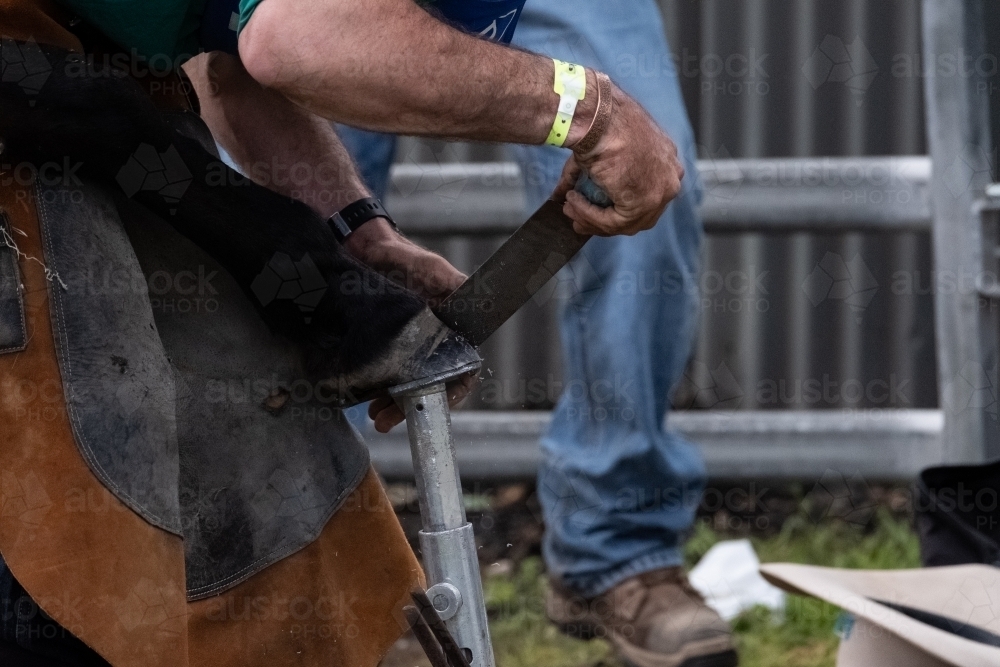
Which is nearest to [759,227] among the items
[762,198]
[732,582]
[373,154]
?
[762,198]

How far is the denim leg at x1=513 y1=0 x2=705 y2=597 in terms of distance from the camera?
2.49 m

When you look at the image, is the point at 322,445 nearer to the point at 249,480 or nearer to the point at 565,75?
the point at 249,480

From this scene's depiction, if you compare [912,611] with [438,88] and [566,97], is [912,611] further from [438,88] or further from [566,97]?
[438,88]

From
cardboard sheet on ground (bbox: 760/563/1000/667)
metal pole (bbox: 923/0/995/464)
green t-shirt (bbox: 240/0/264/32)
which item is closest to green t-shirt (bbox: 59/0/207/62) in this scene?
green t-shirt (bbox: 240/0/264/32)

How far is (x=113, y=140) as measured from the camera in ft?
4.11

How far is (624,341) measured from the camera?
8.32 feet

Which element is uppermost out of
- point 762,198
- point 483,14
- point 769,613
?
point 483,14

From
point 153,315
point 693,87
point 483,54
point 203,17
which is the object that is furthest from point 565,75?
point 693,87

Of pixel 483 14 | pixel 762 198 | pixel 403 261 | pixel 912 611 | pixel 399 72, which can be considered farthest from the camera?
pixel 762 198

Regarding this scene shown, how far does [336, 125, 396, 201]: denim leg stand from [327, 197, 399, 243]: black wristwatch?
0.98 metres

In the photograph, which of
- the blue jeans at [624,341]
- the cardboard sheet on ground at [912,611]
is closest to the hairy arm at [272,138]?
the cardboard sheet on ground at [912,611]

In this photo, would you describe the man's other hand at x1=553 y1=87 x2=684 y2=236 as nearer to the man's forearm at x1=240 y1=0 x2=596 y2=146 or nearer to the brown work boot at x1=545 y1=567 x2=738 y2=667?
the man's forearm at x1=240 y1=0 x2=596 y2=146

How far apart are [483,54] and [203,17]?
0.35 m

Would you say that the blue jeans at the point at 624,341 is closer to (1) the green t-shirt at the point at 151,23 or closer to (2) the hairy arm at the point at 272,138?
(2) the hairy arm at the point at 272,138
